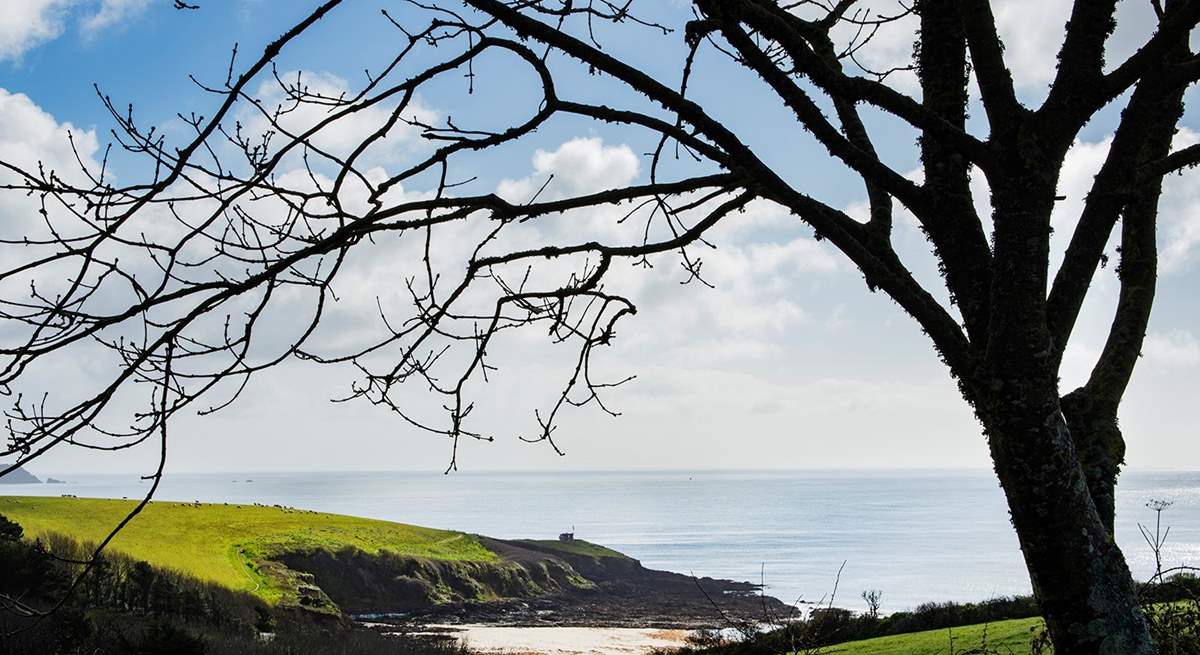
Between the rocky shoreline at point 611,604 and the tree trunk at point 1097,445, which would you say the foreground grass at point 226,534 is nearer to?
the rocky shoreline at point 611,604

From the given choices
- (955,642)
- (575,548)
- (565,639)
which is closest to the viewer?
(955,642)

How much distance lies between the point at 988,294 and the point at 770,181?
107cm

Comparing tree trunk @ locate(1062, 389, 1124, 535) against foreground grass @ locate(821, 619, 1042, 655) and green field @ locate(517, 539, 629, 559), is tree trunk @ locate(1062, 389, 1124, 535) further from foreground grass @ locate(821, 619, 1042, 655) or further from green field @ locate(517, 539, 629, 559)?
green field @ locate(517, 539, 629, 559)

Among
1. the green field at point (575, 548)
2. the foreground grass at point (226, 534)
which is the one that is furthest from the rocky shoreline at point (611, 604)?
the foreground grass at point (226, 534)

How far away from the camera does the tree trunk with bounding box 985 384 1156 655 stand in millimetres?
3488

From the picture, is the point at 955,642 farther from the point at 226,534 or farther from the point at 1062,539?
the point at 226,534

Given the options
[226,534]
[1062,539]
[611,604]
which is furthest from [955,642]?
[611,604]

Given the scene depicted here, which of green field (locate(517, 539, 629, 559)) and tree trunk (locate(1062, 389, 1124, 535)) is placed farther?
green field (locate(517, 539, 629, 559))

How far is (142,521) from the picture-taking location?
60594 mm

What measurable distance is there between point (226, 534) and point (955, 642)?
56.0 metres

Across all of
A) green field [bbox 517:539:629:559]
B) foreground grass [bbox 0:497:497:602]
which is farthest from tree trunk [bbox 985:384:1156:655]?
green field [bbox 517:539:629:559]

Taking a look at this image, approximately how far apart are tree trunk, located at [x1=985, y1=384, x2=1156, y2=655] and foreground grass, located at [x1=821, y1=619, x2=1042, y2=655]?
7280 mm

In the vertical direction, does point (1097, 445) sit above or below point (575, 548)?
above

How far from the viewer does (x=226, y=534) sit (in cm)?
6016
